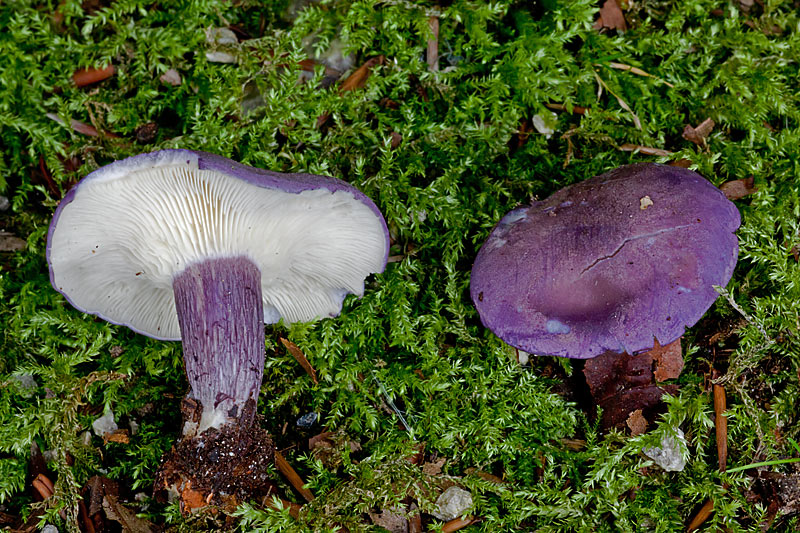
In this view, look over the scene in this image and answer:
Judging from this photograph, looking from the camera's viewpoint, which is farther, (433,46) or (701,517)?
(433,46)

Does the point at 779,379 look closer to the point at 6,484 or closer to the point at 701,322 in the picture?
the point at 701,322

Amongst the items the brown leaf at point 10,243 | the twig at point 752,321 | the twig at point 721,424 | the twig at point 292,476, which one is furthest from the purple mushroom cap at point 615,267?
the brown leaf at point 10,243

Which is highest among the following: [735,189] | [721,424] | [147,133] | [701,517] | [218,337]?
[147,133]

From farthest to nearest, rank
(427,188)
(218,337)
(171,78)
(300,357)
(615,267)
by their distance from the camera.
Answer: (171,78) → (427,188) → (300,357) → (218,337) → (615,267)

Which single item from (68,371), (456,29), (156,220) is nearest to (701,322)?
(456,29)

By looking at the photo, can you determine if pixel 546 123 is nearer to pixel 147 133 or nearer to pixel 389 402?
pixel 389 402

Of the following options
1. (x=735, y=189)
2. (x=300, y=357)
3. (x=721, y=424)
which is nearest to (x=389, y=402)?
(x=300, y=357)

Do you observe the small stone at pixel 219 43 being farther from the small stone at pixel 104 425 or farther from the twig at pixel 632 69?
the twig at pixel 632 69
